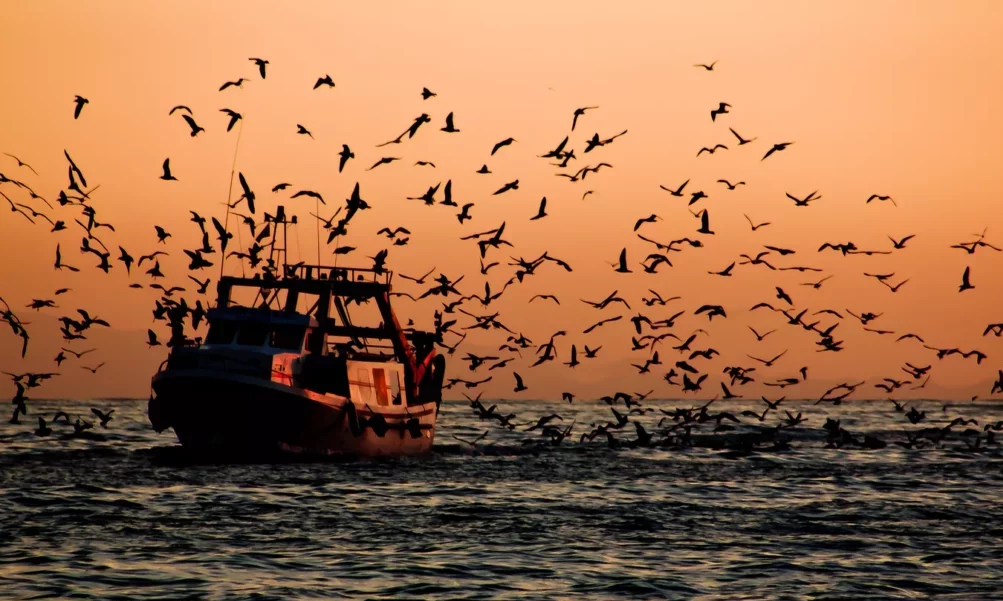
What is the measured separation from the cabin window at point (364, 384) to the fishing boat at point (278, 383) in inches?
1.5

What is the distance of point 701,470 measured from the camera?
52.6m

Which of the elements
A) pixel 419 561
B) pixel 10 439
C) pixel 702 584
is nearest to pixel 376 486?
pixel 419 561

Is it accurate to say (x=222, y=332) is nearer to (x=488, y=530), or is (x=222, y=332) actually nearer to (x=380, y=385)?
(x=380, y=385)

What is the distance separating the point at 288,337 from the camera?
48812 mm

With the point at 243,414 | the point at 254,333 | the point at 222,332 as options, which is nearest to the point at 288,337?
the point at 254,333

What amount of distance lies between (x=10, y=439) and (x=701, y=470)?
1382 inches

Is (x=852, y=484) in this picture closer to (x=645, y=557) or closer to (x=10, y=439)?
(x=645, y=557)

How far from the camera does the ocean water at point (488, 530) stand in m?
24.3

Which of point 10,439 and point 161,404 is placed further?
point 10,439

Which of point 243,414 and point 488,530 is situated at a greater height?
point 243,414

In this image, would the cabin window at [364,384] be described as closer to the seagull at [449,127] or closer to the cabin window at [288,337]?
the cabin window at [288,337]

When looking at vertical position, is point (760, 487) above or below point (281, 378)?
below

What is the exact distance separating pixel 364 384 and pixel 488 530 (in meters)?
21.7

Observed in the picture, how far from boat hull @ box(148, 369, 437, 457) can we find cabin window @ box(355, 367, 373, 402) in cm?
227
